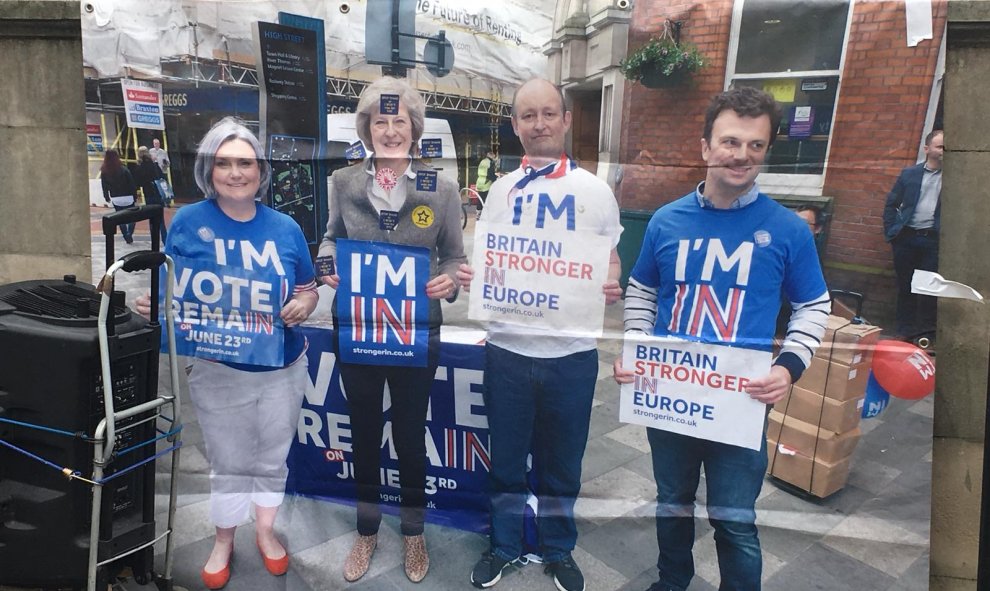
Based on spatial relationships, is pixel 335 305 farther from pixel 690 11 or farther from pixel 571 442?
pixel 690 11

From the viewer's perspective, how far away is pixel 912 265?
2.45m

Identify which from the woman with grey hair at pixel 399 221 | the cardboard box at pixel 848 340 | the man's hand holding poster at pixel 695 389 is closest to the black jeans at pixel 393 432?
the woman with grey hair at pixel 399 221

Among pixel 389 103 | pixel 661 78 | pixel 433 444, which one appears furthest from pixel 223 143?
pixel 661 78

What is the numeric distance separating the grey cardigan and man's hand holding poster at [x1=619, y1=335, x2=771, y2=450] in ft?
2.81

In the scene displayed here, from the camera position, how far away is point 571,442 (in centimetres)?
278

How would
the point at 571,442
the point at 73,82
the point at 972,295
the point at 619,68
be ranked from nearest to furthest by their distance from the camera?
the point at 972,295 < the point at 619,68 < the point at 571,442 < the point at 73,82

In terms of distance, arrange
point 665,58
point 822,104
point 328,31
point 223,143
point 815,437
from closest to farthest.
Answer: point 822,104 < point 665,58 < point 815,437 < point 328,31 < point 223,143

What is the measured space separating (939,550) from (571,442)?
1729 millimetres

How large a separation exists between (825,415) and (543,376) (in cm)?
117

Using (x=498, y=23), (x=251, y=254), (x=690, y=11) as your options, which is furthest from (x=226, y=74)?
(x=690, y=11)

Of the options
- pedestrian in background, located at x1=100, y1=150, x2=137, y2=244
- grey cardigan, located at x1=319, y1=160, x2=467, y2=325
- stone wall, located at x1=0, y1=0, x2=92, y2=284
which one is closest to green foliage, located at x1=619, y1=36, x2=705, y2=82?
grey cardigan, located at x1=319, y1=160, x2=467, y2=325

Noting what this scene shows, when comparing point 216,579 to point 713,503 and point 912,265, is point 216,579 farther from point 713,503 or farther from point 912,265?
point 912,265

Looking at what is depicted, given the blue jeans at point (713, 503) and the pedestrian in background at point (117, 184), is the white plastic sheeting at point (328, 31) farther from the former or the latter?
the blue jeans at point (713, 503)

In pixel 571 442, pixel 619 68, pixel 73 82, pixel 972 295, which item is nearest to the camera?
pixel 972 295
